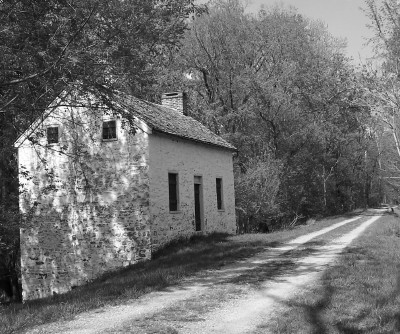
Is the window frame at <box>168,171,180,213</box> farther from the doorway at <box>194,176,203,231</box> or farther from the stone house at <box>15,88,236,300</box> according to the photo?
the doorway at <box>194,176,203,231</box>

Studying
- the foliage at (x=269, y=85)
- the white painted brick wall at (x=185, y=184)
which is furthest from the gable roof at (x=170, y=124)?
the foliage at (x=269, y=85)

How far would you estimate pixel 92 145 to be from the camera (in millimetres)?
18594

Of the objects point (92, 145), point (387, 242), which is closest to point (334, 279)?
point (387, 242)

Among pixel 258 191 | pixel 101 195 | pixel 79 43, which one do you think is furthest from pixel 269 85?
pixel 79 43

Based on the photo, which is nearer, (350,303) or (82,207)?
(350,303)

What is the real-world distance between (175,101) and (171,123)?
5099 millimetres

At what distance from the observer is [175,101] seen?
25.4m

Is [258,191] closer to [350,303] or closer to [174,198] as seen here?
[174,198]

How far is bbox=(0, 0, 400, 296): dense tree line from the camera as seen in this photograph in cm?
977

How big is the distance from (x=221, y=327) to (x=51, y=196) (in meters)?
14.0

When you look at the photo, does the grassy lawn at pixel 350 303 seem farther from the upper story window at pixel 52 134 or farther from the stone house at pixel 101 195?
the upper story window at pixel 52 134

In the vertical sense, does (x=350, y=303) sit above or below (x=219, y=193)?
below

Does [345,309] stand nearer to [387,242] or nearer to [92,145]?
[387,242]

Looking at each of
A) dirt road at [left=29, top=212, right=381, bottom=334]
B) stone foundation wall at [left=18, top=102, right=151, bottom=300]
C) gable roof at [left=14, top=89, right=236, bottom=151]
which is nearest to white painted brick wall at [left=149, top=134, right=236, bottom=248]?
gable roof at [left=14, top=89, right=236, bottom=151]
